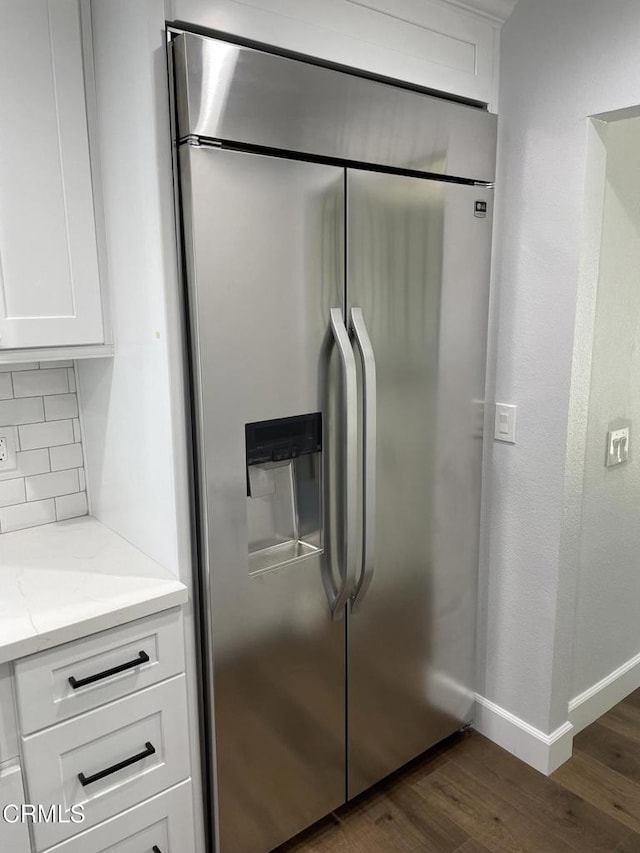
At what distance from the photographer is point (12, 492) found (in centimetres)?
197

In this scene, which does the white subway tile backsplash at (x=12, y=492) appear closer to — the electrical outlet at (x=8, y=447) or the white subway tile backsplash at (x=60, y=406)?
the electrical outlet at (x=8, y=447)

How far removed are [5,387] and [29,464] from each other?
243 mm

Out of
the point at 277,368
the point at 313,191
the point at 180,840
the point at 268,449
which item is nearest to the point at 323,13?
the point at 313,191

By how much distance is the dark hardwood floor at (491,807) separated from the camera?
6.22 ft

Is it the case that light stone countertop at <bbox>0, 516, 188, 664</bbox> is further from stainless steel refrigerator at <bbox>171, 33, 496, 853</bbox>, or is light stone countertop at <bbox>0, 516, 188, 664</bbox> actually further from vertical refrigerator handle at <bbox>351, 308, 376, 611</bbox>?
vertical refrigerator handle at <bbox>351, 308, 376, 611</bbox>

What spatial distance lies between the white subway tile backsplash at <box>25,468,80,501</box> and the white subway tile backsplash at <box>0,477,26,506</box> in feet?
0.06

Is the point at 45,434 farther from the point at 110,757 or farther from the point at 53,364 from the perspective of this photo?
the point at 110,757

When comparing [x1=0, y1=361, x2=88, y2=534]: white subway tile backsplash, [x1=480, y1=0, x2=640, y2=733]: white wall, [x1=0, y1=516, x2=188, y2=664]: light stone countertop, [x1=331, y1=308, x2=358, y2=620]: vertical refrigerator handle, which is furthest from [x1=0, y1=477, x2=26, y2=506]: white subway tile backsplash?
[x1=480, y1=0, x2=640, y2=733]: white wall

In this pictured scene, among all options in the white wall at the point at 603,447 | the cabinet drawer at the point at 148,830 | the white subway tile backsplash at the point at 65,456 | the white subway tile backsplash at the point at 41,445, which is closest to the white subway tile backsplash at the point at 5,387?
the white subway tile backsplash at the point at 41,445

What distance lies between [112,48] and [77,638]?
132 centimetres

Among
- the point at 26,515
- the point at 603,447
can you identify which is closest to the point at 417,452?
the point at 603,447

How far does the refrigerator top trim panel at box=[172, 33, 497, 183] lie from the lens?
1.35 meters

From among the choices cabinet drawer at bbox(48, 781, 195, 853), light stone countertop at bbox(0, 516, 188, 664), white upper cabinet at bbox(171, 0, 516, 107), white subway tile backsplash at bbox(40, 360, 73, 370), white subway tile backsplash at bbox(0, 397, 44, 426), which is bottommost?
cabinet drawer at bbox(48, 781, 195, 853)

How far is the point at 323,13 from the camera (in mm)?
1549
